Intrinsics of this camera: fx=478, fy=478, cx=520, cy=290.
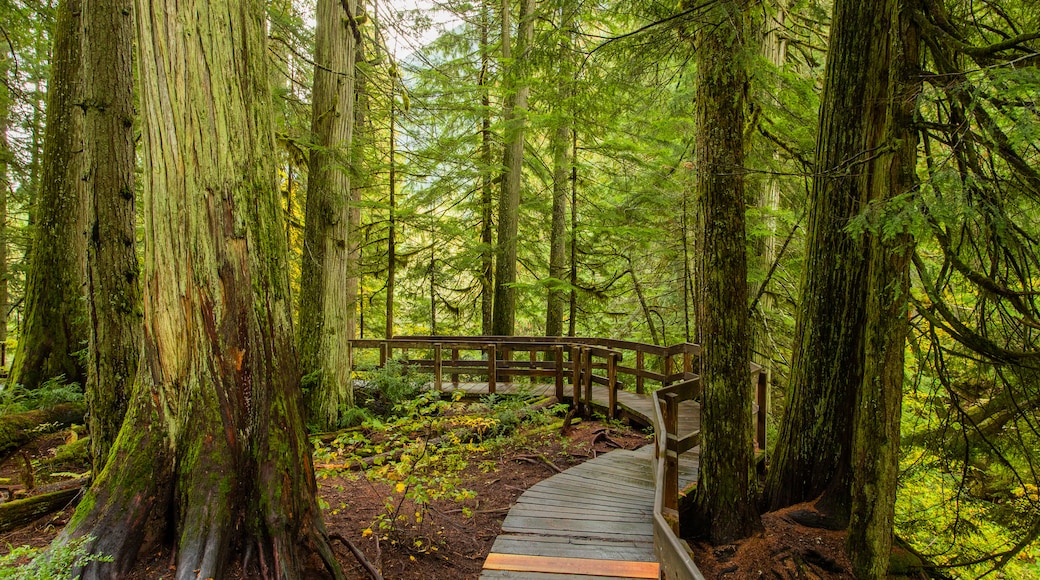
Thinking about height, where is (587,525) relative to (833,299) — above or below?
below

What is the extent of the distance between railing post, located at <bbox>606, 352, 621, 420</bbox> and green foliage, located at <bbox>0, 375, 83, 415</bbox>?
24.7 feet

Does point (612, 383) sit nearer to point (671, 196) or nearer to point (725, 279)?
point (671, 196)

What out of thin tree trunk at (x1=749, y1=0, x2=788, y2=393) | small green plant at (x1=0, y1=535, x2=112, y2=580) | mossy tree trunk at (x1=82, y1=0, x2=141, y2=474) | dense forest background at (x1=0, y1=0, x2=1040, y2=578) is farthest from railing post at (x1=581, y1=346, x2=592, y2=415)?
small green plant at (x1=0, y1=535, x2=112, y2=580)

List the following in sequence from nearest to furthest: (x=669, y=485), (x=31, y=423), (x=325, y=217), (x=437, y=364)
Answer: (x=669, y=485)
(x=31, y=423)
(x=325, y=217)
(x=437, y=364)

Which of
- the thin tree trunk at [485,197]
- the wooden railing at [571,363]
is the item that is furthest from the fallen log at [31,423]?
the thin tree trunk at [485,197]

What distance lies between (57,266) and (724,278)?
8.67 m

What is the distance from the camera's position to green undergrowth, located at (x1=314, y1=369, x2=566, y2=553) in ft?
14.9

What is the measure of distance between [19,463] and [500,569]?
563 cm


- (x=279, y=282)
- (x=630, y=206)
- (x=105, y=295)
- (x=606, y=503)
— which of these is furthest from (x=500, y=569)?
(x=630, y=206)

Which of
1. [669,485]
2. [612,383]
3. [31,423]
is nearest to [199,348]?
[669,485]

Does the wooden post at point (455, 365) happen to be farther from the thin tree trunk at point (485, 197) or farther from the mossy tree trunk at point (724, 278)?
the mossy tree trunk at point (724, 278)

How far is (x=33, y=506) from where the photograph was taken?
12.5 feet

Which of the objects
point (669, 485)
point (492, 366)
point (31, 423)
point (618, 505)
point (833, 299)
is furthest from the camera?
point (492, 366)

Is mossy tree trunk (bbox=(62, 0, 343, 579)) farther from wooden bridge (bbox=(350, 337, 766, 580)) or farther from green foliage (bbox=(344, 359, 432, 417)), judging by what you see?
A: green foliage (bbox=(344, 359, 432, 417))
